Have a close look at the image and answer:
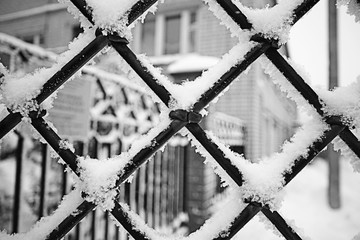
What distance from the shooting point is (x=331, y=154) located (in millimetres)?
4934

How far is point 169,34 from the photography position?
774cm

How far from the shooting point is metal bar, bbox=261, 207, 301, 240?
1.80 feet

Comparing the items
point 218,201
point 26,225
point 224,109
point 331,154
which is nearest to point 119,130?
point 26,225

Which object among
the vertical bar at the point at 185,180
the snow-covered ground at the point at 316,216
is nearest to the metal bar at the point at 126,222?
the snow-covered ground at the point at 316,216

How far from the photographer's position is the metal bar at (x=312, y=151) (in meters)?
0.55

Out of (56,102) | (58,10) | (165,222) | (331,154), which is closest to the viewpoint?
(56,102)

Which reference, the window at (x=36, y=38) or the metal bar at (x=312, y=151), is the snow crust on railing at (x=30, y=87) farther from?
the window at (x=36, y=38)

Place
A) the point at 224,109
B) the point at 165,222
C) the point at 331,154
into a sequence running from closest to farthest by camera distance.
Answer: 1. the point at 165,222
2. the point at 331,154
3. the point at 224,109

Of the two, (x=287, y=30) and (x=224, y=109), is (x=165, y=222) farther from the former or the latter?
(x=224, y=109)

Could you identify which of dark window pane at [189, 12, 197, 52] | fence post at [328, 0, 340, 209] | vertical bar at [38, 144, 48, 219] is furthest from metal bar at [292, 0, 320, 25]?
dark window pane at [189, 12, 197, 52]

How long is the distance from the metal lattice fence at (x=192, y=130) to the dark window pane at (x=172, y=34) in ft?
23.7

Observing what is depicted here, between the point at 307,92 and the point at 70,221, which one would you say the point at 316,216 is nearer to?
the point at 307,92

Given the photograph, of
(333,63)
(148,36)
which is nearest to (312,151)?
(333,63)

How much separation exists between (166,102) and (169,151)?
2.59 metres
